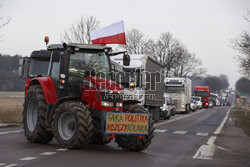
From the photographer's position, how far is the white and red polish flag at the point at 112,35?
39.2 feet

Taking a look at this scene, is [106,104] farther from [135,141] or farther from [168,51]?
[168,51]

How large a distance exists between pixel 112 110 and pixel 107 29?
106 inches

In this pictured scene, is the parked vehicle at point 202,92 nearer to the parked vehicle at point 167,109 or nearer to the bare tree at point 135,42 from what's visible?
the bare tree at point 135,42

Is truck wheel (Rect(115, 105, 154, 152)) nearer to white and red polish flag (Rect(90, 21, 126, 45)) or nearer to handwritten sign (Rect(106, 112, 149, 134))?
handwritten sign (Rect(106, 112, 149, 134))

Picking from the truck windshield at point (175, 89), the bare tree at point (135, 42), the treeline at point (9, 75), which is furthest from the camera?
the treeline at point (9, 75)

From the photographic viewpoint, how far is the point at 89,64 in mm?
11211

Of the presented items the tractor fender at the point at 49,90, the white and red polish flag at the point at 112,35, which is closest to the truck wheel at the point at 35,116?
the tractor fender at the point at 49,90

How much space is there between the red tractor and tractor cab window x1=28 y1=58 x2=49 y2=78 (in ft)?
0.59

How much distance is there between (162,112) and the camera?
29922 mm

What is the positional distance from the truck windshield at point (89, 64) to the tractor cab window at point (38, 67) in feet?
5.19

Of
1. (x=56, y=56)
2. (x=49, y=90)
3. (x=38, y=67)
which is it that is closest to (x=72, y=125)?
(x=49, y=90)

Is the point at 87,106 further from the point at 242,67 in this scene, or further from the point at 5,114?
the point at 242,67

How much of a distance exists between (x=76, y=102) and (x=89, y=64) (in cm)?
127

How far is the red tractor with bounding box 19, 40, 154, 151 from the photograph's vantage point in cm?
1022
